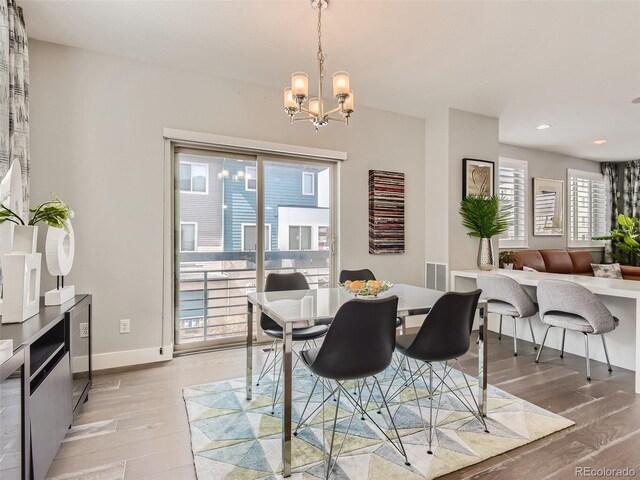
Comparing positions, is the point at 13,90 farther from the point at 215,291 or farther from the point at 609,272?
the point at 609,272

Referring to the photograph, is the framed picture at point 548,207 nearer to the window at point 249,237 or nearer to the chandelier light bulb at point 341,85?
the window at point 249,237

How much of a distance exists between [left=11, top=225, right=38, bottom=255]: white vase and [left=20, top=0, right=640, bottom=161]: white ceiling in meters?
1.66

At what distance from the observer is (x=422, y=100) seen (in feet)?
13.2

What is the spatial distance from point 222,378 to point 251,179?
198 cm

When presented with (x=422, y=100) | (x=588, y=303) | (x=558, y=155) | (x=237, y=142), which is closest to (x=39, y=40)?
(x=237, y=142)

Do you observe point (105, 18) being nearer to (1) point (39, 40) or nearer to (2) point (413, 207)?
(1) point (39, 40)

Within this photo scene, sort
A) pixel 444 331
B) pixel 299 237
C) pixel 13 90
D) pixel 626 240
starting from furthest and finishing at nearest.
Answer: pixel 626 240
pixel 299 237
pixel 13 90
pixel 444 331

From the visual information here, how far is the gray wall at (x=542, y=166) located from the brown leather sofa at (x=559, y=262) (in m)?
0.42

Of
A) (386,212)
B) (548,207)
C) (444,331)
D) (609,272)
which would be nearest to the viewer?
(444,331)

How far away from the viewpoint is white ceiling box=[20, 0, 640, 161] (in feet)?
7.89

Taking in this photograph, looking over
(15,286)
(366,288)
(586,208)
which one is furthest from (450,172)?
(586,208)

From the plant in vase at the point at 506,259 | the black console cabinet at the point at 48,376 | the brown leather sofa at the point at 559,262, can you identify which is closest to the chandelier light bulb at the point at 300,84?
the black console cabinet at the point at 48,376

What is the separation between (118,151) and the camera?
3.07m

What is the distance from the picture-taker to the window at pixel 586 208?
6746 millimetres
